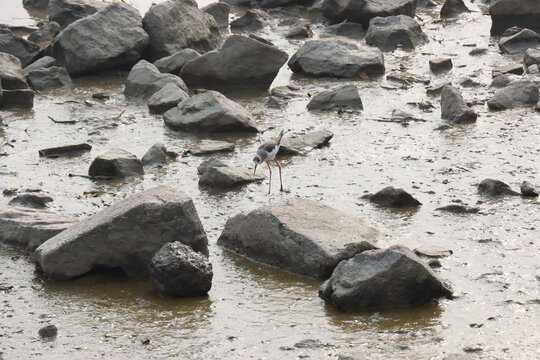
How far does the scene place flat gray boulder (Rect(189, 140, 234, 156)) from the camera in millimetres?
9227

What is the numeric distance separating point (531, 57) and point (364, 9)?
160 inches

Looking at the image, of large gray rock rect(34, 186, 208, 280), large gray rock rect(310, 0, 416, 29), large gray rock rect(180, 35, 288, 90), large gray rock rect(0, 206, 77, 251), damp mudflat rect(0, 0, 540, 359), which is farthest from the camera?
large gray rock rect(310, 0, 416, 29)

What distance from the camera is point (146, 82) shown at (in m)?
11.3

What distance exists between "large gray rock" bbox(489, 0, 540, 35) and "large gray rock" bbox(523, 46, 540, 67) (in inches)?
87.1

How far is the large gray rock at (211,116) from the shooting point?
9820 mm

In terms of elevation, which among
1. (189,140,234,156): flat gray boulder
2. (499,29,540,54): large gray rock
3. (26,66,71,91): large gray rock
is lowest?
(26,66,71,91): large gray rock

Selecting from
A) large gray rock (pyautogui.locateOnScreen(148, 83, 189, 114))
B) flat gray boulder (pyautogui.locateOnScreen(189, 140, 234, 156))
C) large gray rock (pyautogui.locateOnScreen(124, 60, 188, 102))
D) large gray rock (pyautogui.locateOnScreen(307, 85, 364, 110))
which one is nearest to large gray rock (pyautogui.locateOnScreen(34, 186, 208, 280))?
flat gray boulder (pyautogui.locateOnScreen(189, 140, 234, 156))

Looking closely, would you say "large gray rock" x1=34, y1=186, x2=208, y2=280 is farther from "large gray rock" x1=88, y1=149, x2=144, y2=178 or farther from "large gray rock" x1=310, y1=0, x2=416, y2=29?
"large gray rock" x1=310, y1=0, x2=416, y2=29

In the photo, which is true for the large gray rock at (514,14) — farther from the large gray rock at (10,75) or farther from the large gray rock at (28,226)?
the large gray rock at (28,226)

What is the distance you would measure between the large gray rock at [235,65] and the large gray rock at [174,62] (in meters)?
0.31

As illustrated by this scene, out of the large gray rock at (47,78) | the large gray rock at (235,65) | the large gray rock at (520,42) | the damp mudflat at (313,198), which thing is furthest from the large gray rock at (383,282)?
the large gray rock at (520,42)

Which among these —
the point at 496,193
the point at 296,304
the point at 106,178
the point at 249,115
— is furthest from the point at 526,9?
the point at 296,304

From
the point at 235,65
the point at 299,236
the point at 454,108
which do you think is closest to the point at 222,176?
the point at 299,236

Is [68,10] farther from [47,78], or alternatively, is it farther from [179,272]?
[179,272]
